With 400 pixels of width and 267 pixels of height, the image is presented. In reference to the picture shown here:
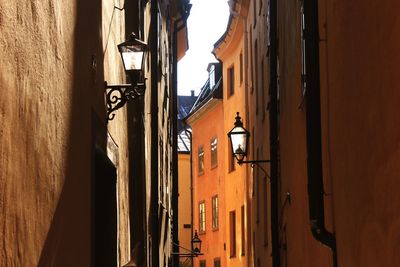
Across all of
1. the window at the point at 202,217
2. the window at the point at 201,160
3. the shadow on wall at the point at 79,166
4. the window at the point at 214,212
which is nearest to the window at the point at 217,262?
the window at the point at 214,212

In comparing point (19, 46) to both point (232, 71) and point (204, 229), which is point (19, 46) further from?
point (204, 229)

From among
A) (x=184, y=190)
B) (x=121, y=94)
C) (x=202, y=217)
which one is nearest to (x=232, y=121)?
(x=202, y=217)

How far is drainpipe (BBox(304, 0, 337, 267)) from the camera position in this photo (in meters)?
6.96

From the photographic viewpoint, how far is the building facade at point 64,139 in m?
3.86

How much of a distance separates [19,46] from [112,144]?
11.5ft

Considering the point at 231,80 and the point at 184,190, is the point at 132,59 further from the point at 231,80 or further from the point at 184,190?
the point at 184,190

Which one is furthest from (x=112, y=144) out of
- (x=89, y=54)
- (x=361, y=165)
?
(x=361, y=165)

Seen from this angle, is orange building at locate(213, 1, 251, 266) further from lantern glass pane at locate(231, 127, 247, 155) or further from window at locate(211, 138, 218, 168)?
lantern glass pane at locate(231, 127, 247, 155)

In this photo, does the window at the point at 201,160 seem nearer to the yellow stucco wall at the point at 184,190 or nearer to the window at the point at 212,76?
the window at the point at 212,76

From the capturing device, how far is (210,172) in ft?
108

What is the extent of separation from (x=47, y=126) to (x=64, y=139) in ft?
1.76

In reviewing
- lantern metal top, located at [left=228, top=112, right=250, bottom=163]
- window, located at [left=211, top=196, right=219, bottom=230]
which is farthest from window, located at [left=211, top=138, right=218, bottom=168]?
lantern metal top, located at [left=228, top=112, right=250, bottom=163]

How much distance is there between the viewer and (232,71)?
96.7ft

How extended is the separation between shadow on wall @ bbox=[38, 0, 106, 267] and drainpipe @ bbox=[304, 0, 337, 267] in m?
1.76
